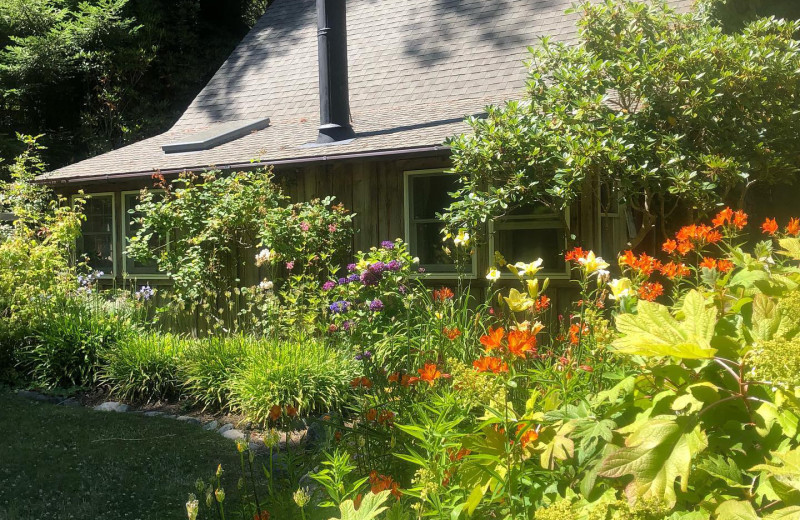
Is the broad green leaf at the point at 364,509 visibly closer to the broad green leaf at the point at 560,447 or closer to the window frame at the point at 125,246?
the broad green leaf at the point at 560,447

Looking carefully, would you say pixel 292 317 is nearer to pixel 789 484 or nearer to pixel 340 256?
pixel 340 256

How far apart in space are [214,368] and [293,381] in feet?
3.78

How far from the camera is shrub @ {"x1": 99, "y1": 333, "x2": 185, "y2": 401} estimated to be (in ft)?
24.0

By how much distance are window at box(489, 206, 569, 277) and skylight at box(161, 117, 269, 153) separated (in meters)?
4.91

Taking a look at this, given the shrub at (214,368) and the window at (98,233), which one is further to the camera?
the window at (98,233)

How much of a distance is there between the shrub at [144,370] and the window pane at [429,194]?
3078mm

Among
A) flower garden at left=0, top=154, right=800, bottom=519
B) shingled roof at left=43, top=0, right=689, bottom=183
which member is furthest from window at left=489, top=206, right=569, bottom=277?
flower garden at left=0, top=154, right=800, bottom=519

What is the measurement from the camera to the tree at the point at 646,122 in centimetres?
627

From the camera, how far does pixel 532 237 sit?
8258mm

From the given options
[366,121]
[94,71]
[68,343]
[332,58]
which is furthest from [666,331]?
[94,71]

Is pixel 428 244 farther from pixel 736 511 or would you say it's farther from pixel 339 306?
pixel 736 511

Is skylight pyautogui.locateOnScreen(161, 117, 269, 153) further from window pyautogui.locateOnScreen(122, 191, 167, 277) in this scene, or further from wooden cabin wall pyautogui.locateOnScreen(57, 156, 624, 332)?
wooden cabin wall pyautogui.locateOnScreen(57, 156, 624, 332)

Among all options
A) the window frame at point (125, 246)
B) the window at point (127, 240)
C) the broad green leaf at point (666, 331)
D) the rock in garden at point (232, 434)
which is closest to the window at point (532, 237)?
the rock in garden at point (232, 434)

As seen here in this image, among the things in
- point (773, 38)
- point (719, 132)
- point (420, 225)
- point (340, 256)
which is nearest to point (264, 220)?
point (340, 256)
